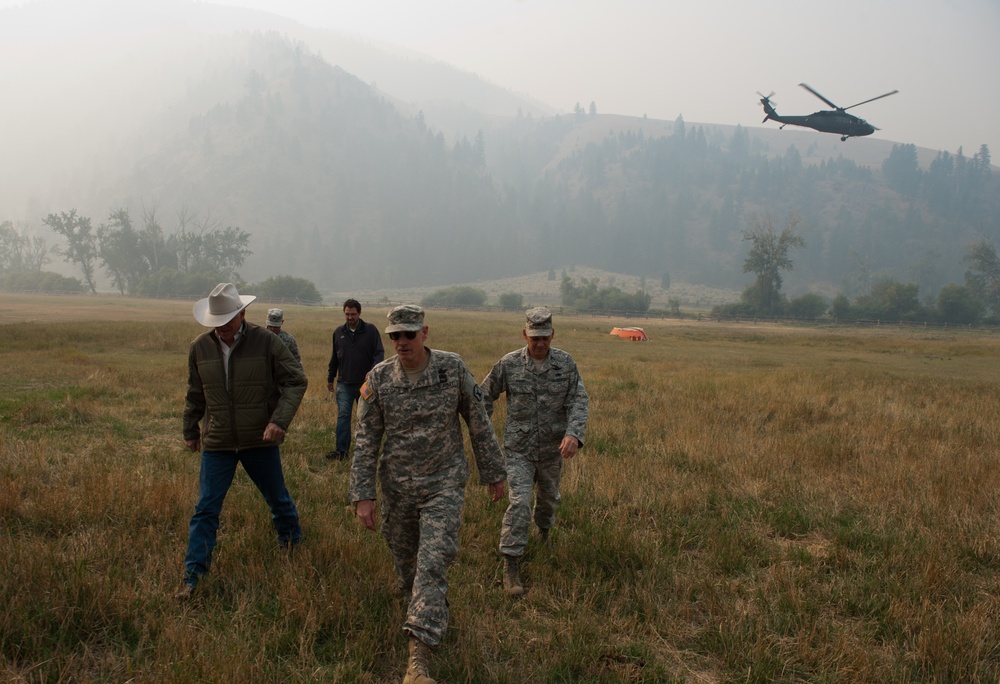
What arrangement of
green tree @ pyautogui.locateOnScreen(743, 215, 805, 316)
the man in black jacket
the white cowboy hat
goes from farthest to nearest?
green tree @ pyautogui.locateOnScreen(743, 215, 805, 316)
the man in black jacket
the white cowboy hat

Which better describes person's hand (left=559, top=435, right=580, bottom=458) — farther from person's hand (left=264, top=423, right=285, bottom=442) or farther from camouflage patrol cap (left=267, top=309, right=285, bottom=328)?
camouflage patrol cap (left=267, top=309, right=285, bottom=328)

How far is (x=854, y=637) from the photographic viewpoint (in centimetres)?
392

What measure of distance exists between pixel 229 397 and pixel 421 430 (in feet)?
5.35

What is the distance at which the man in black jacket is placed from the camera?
796 cm

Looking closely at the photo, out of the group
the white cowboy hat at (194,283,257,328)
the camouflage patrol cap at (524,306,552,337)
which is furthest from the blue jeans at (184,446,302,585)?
the camouflage patrol cap at (524,306,552,337)

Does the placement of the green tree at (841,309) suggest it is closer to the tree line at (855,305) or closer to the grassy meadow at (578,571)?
the tree line at (855,305)

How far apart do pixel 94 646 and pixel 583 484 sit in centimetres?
472

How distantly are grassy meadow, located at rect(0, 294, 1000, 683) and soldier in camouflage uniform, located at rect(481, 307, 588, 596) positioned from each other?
0.71 m

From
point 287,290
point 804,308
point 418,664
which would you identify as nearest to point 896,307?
→ point 804,308

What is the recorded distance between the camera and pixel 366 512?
3.72 m

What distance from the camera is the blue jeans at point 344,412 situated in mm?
8133

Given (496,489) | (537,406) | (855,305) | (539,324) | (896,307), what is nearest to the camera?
(496,489)

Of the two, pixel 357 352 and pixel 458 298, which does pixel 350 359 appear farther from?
pixel 458 298

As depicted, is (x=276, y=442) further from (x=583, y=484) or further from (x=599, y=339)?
(x=599, y=339)
